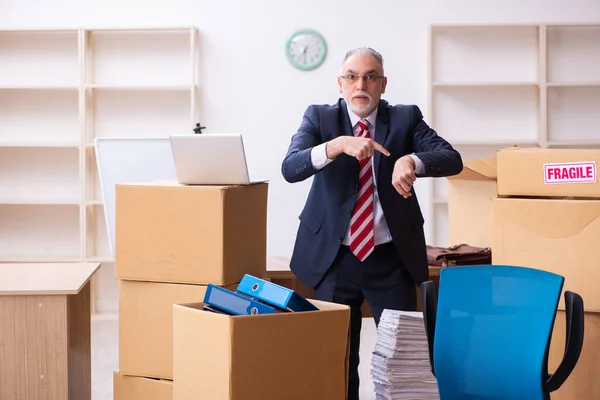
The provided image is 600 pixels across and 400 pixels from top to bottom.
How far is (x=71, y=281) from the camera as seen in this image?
2.56 m

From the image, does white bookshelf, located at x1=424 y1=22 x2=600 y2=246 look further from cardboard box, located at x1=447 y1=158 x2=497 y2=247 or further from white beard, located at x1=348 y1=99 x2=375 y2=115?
white beard, located at x1=348 y1=99 x2=375 y2=115

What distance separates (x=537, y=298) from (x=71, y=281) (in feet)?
4.79

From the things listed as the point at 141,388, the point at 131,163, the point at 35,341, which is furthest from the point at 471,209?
the point at 35,341

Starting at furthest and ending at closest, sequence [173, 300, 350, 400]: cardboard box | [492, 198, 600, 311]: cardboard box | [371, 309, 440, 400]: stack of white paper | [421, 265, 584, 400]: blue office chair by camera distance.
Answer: [371, 309, 440, 400]: stack of white paper, [492, 198, 600, 311]: cardboard box, [421, 265, 584, 400]: blue office chair, [173, 300, 350, 400]: cardboard box

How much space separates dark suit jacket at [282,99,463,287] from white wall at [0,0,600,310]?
282cm

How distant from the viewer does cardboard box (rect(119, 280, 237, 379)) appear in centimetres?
247

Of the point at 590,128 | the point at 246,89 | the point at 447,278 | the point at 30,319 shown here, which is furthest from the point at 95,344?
the point at 590,128

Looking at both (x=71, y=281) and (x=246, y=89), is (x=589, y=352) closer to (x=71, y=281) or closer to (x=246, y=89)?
(x=71, y=281)

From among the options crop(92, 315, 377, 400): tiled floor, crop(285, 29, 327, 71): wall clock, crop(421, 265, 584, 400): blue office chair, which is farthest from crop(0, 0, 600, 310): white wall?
crop(421, 265, 584, 400): blue office chair

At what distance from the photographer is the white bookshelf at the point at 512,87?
5.38m

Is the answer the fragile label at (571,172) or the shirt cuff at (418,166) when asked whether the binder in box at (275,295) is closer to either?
the shirt cuff at (418,166)

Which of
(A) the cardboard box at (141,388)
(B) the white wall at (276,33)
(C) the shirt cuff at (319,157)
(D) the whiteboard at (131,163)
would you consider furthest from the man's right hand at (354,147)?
(B) the white wall at (276,33)

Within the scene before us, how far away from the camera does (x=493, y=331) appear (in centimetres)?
222

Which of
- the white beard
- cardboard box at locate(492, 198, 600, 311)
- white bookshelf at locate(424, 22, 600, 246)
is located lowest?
cardboard box at locate(492, 198, 600, 311)
